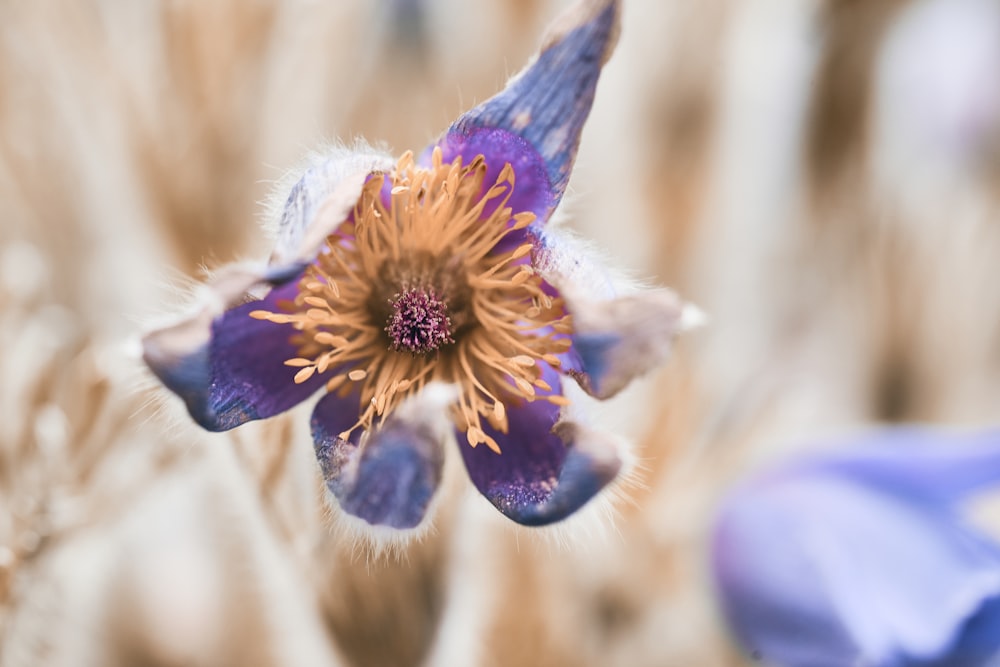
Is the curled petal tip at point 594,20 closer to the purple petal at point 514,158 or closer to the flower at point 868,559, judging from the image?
the purple petal at point 514,158

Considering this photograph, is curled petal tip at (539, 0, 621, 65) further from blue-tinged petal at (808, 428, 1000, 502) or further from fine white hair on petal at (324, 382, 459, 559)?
blue-tinged petal at (808, 428, 1000, 502)

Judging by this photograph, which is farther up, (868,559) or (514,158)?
(514,158)

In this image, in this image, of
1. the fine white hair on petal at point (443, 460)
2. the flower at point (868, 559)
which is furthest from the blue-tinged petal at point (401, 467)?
the flower at point (868, 559)

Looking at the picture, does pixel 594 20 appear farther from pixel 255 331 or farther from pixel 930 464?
pixel 930 464

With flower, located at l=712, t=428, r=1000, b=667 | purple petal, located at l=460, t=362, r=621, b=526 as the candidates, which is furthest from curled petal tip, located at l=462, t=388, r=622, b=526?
flower, located at l=712, t=428, r=1000, b=667

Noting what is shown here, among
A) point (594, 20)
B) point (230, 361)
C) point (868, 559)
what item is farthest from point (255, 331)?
point (868, 559)

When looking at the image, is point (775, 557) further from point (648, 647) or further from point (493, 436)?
point (493, 436)

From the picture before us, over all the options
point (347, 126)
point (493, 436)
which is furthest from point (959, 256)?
point (493, 436)
